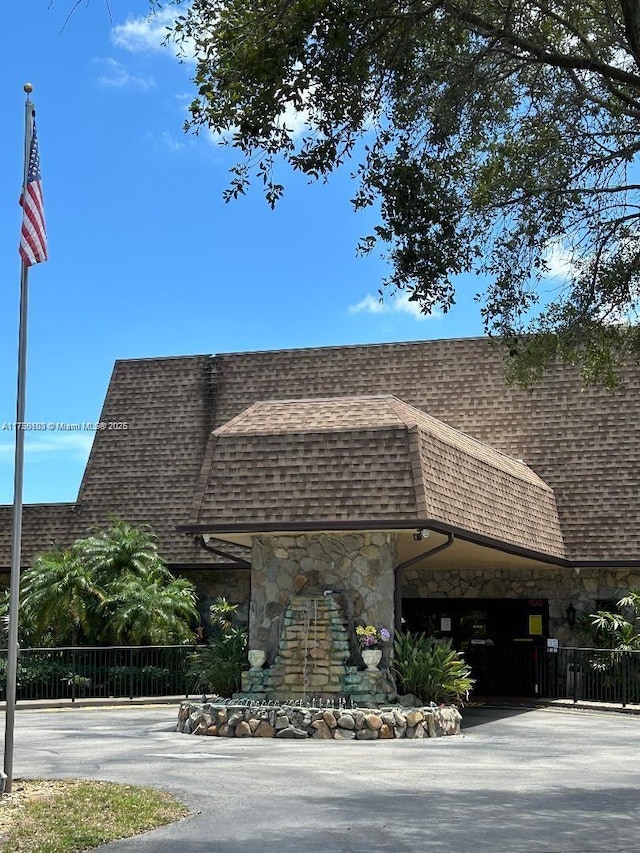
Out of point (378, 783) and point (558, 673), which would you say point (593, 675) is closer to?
point (558, 673)

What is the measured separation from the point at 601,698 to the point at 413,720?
26.4 ft

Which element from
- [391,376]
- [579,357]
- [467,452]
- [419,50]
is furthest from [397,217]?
[391,376]

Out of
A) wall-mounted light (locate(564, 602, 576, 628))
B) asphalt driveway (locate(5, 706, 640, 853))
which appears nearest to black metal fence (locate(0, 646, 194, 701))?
asphalt driveway (locate(5, 706, 640, 853))

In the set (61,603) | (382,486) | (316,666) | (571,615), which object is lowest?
(316,666)

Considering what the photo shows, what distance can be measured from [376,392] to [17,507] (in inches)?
738

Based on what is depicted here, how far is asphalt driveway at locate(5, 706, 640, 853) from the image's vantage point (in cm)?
1024

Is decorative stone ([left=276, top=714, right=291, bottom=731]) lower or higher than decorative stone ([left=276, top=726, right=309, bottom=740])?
higher

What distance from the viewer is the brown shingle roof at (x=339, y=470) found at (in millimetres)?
20031

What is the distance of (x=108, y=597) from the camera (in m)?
27.7

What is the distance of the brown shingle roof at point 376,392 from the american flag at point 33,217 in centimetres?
1660

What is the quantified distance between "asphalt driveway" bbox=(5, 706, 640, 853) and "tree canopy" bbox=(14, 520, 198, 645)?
18.0ft

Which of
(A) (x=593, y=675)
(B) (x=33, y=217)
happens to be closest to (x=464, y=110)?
(B) (x=33, y=217)

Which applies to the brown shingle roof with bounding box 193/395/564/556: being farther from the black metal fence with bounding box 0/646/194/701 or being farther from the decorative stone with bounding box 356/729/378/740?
the black metal fence with bounding box 0/646/194/701

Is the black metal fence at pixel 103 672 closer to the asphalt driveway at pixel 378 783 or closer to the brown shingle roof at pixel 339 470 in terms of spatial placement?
the asphalt driveway at pixel 378 783
